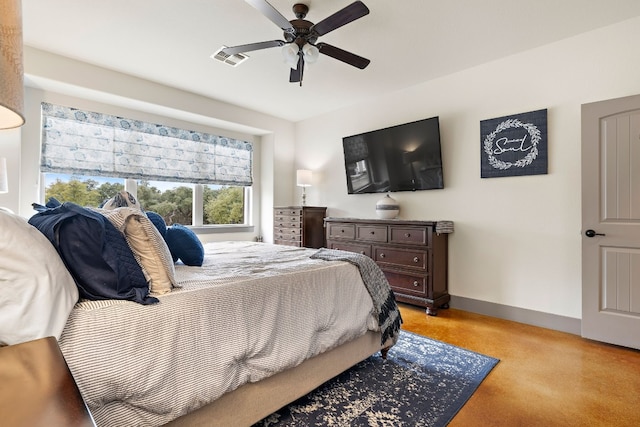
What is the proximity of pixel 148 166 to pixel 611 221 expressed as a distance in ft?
16.6

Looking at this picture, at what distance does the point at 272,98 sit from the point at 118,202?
314 cm

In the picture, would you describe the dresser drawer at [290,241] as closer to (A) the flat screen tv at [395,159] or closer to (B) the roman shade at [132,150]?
(A) the flat screen tv at [395,159]

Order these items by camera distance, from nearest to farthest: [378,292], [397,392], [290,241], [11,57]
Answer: [11,57], [397,392], [378,292], [290,241]

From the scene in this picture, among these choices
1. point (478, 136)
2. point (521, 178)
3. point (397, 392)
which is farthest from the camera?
point (478, 136)

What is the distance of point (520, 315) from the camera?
10.3ft

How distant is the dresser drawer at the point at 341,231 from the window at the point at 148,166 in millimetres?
1862

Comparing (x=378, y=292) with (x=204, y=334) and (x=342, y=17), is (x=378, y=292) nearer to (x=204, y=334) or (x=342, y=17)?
(x=204, y=334)

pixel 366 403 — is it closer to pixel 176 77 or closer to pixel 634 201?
pixel 634 201

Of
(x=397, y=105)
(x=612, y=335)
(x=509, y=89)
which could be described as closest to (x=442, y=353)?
(x=612, y=335)

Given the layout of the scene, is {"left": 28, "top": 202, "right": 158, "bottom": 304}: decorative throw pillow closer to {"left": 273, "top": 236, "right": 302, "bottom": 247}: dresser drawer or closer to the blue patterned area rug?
the blue patterned area rug

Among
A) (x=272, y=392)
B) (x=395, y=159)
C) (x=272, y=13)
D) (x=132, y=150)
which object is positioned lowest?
(x=272, y=392)

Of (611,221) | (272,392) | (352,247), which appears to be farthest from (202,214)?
(611,221)

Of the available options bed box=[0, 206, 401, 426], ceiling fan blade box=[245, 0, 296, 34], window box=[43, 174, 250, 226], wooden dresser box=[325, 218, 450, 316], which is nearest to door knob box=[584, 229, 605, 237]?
wooden dresser box=[325, 218, 450, 316]

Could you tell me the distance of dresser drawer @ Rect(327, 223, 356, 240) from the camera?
13.3ft
